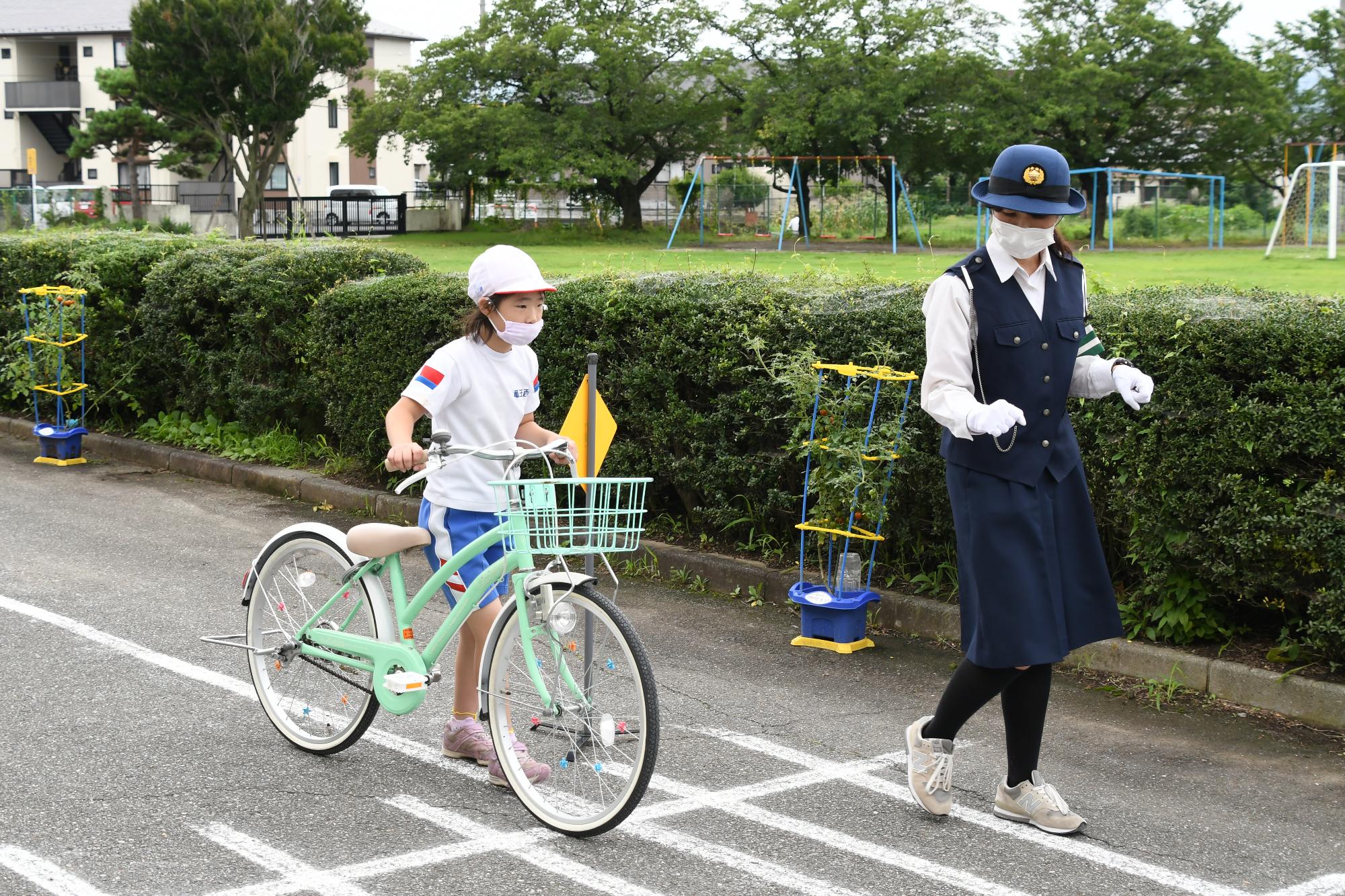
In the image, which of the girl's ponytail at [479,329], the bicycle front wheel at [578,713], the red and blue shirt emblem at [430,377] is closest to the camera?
the bicycle front wheel at [578,713]

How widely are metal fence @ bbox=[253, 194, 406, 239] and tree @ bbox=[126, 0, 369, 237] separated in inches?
89.5

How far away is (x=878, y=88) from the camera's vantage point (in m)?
45.9

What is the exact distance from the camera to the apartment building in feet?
228

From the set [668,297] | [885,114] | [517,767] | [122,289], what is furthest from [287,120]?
[517,767]

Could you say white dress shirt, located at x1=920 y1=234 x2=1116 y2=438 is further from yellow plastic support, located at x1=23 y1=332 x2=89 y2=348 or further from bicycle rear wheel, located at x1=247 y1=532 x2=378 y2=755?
yellow plastic support, located at x1=23 y1=332 x2=89 y2=348

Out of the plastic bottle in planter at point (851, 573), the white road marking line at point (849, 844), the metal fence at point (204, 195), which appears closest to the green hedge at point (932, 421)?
the plastic bottle in planter at point (851, 573)

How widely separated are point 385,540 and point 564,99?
45.1 meters

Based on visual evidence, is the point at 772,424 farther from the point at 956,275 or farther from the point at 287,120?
the point at 287,120

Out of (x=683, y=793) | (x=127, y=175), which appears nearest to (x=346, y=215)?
(x=127, y=175)

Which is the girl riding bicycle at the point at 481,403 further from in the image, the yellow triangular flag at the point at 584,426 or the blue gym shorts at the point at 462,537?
the yellow triangular flag at the point at 584,426

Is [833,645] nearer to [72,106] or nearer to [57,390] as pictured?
[57,390]

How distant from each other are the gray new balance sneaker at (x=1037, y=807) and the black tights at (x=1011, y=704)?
0.10 ft

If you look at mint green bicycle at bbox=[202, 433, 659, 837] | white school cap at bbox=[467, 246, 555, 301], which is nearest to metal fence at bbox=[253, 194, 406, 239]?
mint green bicycle at bbox=[202, 433, 659, 837]

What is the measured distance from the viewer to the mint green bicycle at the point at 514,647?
161 inches
